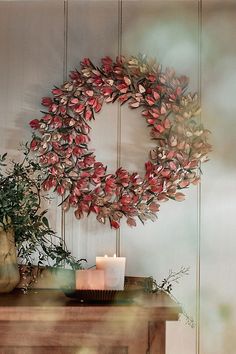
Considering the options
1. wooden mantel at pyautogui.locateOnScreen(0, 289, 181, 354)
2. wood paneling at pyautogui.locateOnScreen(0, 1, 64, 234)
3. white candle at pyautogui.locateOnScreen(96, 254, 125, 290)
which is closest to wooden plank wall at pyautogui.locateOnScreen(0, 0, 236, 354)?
wood paneling at pyautogui.locateOnScreen(0, 1, 64, 234)

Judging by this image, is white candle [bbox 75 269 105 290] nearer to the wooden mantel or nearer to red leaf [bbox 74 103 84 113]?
the wooden mantel

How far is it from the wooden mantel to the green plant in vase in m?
0.26

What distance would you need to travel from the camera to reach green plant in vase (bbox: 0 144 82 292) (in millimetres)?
2660

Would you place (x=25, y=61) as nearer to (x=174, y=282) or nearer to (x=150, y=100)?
(x=150, y=100)

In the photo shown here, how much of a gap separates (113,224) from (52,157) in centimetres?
33

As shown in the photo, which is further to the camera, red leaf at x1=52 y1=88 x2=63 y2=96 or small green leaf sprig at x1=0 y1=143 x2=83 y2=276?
red leaf at x1=52 y1=88 x2=63 y2=96

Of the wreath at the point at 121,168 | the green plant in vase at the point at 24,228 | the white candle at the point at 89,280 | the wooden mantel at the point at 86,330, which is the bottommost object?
the wooden mantel at the point at 86,330

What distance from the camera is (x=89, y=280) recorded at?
2.52 metres

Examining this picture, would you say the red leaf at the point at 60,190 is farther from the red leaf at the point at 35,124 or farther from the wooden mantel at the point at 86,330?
the wooden mantel at the point at 86,330

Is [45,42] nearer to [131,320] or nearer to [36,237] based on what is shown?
[36,237]

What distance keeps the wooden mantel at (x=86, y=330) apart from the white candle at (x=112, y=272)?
150 millimetres

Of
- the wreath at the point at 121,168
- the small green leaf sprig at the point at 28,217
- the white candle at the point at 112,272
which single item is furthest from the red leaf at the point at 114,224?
the white candle at the point at 112,272

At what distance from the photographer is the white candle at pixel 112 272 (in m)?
2.57

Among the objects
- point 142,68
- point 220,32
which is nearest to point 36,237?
point 142,68
